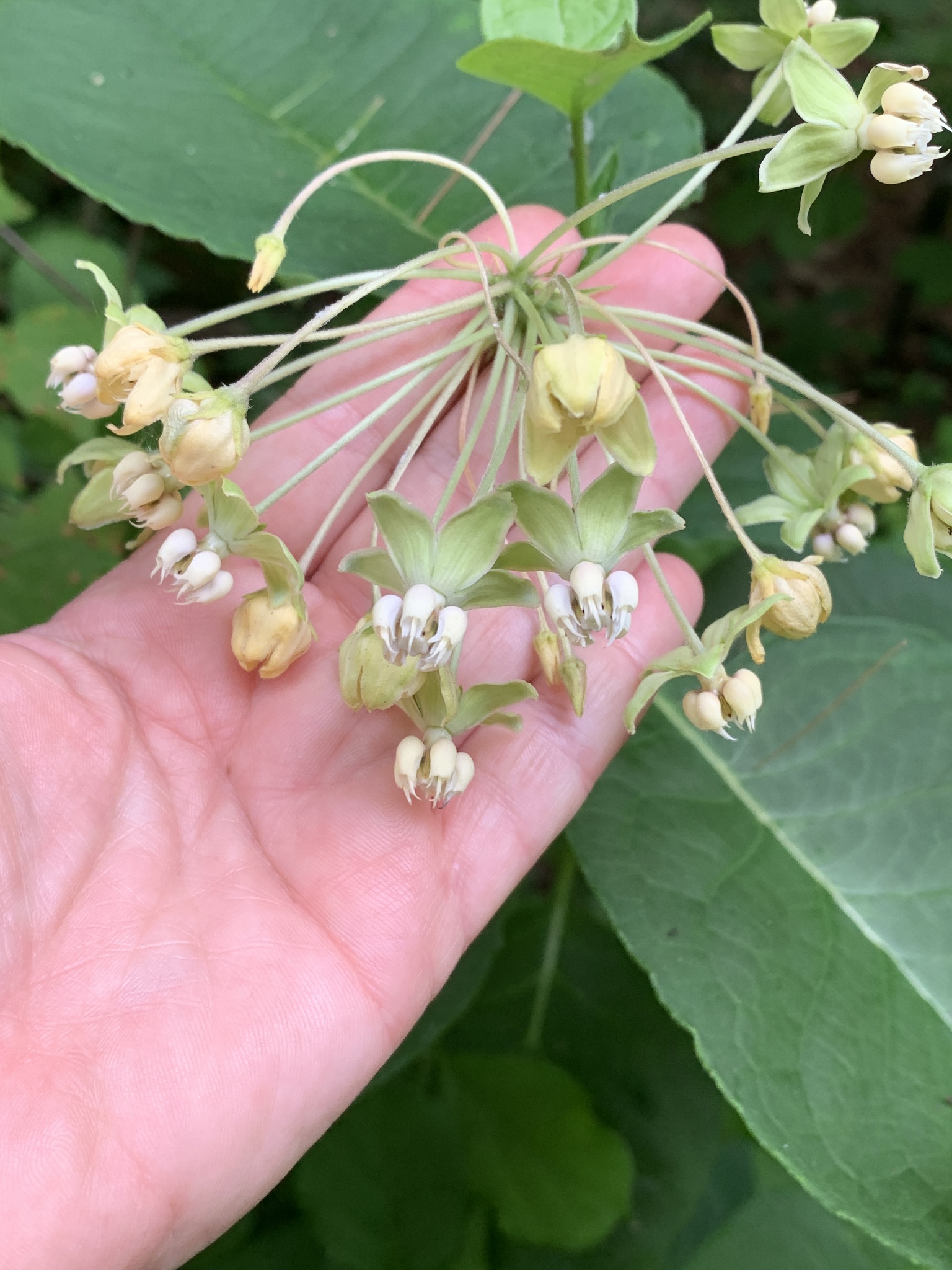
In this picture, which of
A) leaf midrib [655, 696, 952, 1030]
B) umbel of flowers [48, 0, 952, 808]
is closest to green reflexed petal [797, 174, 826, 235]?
umbel of flowers [48, 0, 952, 808]

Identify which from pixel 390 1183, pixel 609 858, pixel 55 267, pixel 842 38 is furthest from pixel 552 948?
pixel 55 267

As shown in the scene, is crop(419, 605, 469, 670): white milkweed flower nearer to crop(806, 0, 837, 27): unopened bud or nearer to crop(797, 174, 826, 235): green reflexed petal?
crop(797, 174, 826, 235): green reflexed petal

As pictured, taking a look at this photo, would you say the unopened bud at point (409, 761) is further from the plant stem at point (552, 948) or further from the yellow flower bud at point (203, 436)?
the plant stem at point (552, 948)

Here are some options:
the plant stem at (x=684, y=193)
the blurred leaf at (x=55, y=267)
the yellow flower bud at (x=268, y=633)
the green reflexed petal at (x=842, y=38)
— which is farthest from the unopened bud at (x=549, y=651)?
the blurred leaf at (x=55, y=267)

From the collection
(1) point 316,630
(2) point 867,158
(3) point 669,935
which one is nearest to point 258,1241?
(3) point 669,935

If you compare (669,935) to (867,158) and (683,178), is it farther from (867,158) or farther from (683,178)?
(867,158)
